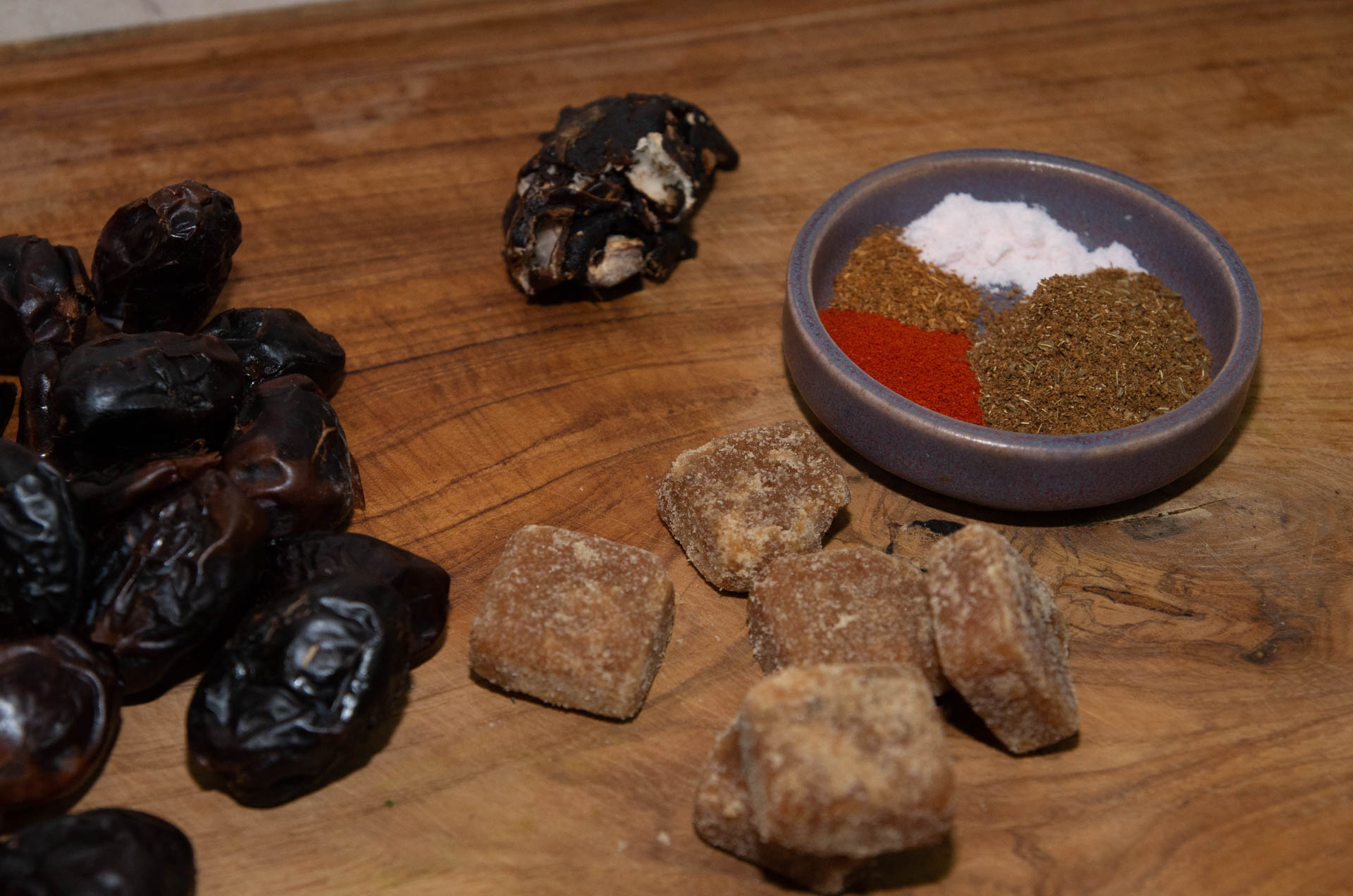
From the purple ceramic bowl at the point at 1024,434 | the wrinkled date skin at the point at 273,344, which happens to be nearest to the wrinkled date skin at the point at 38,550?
the wrinkled date skin at the point at 273,344

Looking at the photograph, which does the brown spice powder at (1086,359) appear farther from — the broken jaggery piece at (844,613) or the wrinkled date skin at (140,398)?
the wrinkled date skin at (140,398)

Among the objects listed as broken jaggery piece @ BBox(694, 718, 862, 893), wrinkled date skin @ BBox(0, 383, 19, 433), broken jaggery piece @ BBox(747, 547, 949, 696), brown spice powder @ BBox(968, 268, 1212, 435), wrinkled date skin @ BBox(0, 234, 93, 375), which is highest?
wrinkled date skin @ BBox(0, 234, 93, 375)

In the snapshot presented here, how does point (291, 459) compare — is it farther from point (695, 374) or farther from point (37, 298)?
point (695, 374)

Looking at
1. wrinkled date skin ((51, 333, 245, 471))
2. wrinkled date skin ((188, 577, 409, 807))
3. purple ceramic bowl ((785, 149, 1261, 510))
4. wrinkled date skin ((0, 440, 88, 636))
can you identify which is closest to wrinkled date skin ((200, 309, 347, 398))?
wrinkled date skin ((51, 333, 245, 471))

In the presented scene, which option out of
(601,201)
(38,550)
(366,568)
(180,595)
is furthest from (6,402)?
(601,201)

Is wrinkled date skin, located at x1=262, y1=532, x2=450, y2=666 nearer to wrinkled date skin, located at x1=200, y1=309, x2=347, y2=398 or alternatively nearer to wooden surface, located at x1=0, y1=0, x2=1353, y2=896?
wooden surface, located at x1=0, y1=0, x2=1353, y2=896

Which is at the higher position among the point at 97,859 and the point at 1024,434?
the point at 1024,434

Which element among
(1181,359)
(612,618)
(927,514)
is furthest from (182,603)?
(1181,359)
